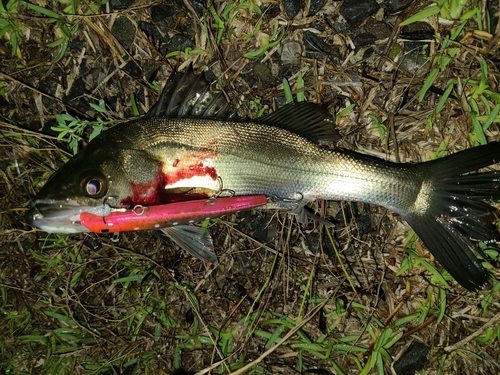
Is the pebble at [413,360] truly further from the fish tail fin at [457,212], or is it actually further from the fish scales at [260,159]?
the fish scales at [260,159]

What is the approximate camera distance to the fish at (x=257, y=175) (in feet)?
8.79

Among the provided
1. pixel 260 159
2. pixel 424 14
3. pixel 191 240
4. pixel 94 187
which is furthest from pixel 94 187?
pixel 424 14

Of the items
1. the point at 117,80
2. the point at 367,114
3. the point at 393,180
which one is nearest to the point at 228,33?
the point at 117,80

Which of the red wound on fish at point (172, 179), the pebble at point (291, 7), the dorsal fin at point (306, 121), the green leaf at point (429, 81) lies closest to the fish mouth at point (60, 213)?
the red wound on fish at point (172, 179)

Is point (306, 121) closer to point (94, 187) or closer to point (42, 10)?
point (94, 187)

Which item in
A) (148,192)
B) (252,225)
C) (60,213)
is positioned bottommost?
(252,225)

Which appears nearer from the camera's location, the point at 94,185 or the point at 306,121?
the point at 94,185

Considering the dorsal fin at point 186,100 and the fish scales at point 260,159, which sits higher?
the dorsal fin at point 186,100

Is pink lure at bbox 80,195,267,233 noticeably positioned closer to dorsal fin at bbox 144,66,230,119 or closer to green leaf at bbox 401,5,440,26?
dorsal fin at bbox 144,66,230,119

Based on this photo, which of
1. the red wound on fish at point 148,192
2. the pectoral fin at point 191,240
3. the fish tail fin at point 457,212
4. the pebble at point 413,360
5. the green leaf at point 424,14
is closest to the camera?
the fish tail fin at point 457,212

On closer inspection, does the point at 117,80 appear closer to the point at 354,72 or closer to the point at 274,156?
the point at 274,156

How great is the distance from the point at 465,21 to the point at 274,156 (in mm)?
1840

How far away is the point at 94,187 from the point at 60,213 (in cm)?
31

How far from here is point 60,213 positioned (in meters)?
2.70
